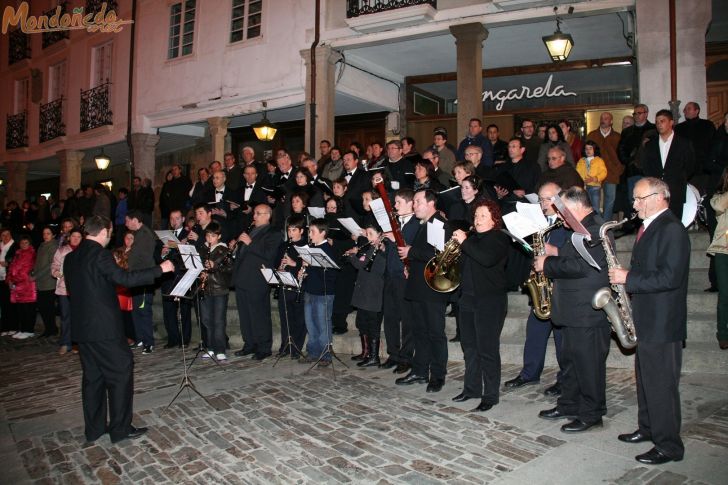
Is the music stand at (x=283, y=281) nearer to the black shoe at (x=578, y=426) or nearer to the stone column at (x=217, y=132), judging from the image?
the black shoe at (x=578, y=426)

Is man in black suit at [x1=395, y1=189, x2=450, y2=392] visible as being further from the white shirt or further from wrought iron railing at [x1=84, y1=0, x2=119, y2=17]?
wrought iron railing at [x1=84, y1=0, x2=119, y2=17]

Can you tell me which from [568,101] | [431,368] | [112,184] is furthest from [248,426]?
[112,184]

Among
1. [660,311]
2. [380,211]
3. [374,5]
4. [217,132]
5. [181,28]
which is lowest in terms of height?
[660,311]

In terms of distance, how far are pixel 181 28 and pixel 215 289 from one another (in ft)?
39.9

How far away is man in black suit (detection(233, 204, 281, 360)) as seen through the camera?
28.2 feet

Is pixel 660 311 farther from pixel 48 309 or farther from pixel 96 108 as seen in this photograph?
pixel 96 108

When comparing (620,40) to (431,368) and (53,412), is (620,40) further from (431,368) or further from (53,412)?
(53,412)

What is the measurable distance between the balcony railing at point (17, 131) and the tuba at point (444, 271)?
23722mm

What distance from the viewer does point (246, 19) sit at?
16.3 meters

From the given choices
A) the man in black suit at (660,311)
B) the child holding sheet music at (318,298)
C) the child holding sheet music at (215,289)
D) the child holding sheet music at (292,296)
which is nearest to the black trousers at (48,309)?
the child holding sheet music at (215,289)

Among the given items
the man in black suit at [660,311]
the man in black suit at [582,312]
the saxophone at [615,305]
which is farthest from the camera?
the man in black suit at [582,312]

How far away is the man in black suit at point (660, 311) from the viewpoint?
4.32 metres

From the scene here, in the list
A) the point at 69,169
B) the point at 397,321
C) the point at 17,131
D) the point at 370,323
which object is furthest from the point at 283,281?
the point at 17,131

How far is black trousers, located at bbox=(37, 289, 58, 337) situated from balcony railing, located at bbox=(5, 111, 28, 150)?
51.9ft
